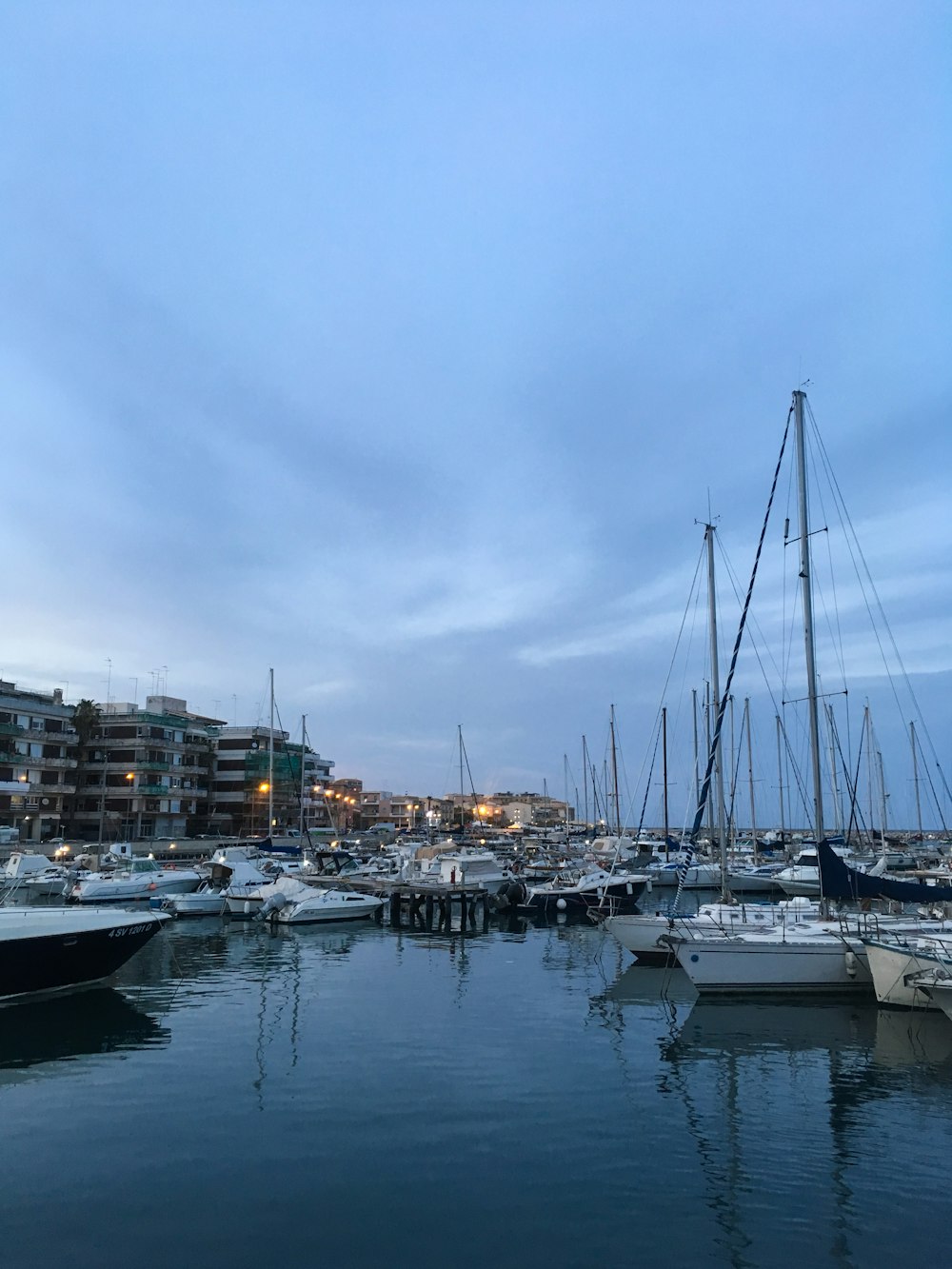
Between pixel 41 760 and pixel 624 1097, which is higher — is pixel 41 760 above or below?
above

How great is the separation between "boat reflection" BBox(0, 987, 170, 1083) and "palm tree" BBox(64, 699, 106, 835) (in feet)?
222

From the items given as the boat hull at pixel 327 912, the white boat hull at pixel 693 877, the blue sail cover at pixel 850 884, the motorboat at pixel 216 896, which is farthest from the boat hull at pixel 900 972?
the white boat hull at pixel 693 877

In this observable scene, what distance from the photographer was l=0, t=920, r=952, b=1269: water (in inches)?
442

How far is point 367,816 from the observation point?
6565 inches

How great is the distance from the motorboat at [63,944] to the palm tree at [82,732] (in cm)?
6611

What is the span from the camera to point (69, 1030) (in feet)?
73.4

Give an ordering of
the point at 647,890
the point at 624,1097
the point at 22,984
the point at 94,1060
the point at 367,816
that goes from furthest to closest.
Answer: the point at 367,816 < the point at 647,890 < the point at 22,984 < the point at 94,1060 < the point at 624,1097

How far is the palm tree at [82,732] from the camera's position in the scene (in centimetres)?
8750

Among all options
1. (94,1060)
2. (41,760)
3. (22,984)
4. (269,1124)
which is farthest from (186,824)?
(269,1124)

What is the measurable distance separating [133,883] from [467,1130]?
132 ft

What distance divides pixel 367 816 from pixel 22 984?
144m

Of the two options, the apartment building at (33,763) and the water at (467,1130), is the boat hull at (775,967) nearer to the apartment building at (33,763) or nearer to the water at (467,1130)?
the water at (467,1130)

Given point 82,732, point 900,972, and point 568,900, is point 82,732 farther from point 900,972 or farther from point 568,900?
point 900,972

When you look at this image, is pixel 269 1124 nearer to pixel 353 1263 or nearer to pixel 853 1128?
Answer: pixel 353 1263
